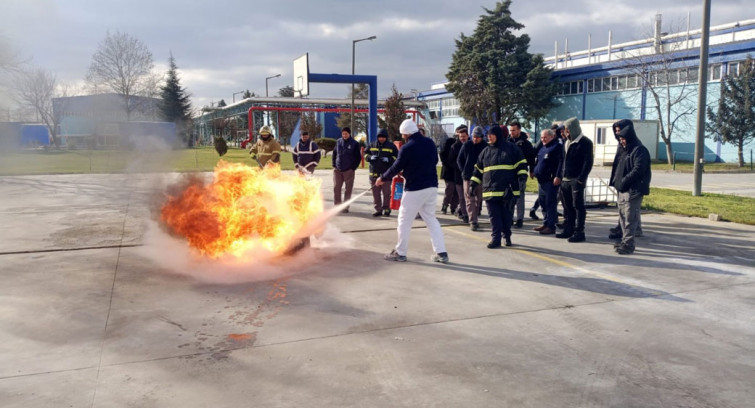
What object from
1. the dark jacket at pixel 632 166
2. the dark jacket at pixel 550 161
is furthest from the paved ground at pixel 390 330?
the dark jacket at pixel 550 161

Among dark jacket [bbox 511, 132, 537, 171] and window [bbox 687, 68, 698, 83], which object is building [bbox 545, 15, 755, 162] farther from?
dark jacket [bbox 511, 132, 537, 171]

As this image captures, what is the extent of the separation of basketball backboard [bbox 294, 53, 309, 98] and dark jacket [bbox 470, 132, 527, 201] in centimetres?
1275

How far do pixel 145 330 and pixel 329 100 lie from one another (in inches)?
2199

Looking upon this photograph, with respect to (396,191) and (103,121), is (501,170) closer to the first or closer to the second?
(396,191)

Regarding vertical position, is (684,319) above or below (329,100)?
below

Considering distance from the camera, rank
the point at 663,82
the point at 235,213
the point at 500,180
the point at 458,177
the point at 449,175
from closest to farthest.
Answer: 1. the point at 235,213
2. the point at 500,180
3. the point at 458,177
4. the point at 449,175
5. the point at 663,82

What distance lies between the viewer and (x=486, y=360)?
13.2 feet

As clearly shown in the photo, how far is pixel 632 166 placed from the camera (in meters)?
7.66

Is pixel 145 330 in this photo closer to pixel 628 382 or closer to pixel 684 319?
pixel 628 382

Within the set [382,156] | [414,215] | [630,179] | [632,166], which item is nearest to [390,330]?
[414,215]

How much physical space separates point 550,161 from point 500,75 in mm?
37988

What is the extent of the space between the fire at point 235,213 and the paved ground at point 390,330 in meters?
0.59

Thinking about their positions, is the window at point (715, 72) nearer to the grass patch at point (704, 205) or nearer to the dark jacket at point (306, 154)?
the grass patch at point (704, 205)

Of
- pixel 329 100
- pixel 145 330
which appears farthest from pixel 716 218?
pixel 329 100
